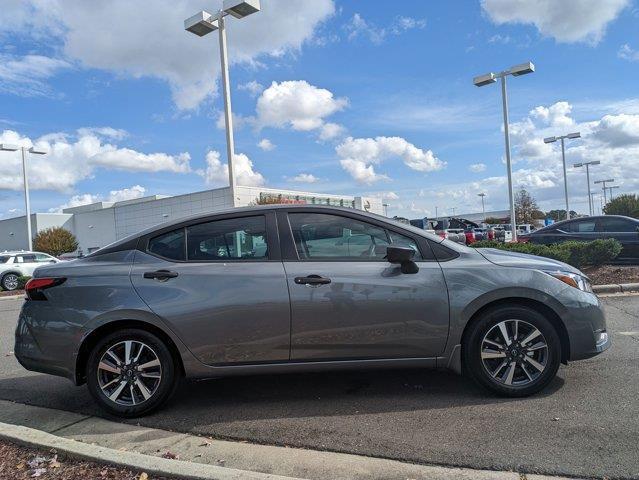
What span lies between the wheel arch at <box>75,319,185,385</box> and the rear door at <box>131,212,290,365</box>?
0.16 m

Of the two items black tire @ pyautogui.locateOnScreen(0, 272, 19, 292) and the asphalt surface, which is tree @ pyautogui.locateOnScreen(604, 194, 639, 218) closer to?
black tire @ pyautogui.locateOnScreen(0, 272, 19, 292)

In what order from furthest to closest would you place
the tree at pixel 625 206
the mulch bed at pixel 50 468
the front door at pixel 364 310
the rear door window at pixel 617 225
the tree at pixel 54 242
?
the tree at pixel 625 206 → the tree at pixel 54 242 → the rear door window at pixel 617 225 → the front door at pixel 364 310 → the mulch bed at pixel 50 468

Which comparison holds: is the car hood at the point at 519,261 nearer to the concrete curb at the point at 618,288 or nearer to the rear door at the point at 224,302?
the rear door at the point at 224,302

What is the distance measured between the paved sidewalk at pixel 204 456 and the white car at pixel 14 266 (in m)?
18.4

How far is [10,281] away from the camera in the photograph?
20.8 metres

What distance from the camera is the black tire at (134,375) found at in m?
4.11

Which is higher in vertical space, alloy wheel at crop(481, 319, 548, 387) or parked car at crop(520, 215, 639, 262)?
parked car at crop(520, 215, 639, 262)

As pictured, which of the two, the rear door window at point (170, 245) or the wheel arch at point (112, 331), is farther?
the rear door window at point (170, 245)

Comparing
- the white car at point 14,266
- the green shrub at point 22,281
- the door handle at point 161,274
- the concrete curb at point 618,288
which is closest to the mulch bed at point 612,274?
the concrete curb at point 618,288

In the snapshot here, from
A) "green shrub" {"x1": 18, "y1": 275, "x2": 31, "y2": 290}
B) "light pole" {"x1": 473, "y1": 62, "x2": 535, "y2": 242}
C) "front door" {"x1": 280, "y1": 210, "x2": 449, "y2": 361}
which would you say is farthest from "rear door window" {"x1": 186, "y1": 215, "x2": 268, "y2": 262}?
"green shrub" {"x1": 18, "y1": 275, "x2": 31, "y2": 290}

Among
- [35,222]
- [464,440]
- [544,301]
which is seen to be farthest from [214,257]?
[35,222]

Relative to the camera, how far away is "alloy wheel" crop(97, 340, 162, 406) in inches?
162

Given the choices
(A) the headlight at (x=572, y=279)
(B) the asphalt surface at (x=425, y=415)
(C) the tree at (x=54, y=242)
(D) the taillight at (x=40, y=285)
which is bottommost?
(B) the asphalt surface at (x=425, y=415)

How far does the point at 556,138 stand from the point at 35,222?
61.8 m
